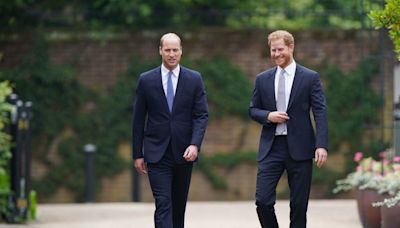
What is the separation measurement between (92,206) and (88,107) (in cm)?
281

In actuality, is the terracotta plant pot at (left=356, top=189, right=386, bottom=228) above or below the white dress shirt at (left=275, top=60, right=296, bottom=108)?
below

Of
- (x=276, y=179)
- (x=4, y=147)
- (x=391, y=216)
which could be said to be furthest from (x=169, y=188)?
(x=4, y=147)

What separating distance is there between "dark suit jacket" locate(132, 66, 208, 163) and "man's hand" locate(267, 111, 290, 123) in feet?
1.86

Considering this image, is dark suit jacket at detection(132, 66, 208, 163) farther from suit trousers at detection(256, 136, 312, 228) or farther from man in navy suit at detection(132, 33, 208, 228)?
suit trousers at detection(256, 136, 312, 228)

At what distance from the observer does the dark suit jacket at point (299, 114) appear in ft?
28.3

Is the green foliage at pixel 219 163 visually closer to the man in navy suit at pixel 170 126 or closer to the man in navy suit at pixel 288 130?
the man in navy suit at pixel 170 126

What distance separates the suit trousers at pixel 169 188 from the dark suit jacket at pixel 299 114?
640mm

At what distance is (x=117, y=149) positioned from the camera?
19297 mm

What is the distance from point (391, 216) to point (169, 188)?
261 centimetres

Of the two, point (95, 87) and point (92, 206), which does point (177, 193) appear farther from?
point (95, 87)

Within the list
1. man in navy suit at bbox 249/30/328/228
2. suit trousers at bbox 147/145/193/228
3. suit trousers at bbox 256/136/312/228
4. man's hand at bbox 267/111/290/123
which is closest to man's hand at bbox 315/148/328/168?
man in navy suit at bbox 249/30/328/228

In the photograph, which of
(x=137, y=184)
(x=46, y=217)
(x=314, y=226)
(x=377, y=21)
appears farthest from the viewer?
(x=137, y=184)

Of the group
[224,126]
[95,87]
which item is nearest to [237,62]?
[224,126]

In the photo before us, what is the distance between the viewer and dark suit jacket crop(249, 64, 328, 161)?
8.63 metres
